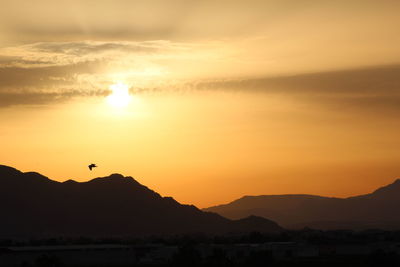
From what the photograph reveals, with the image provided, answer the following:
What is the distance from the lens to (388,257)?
147 m

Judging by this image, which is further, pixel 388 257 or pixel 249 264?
pixel 249 264

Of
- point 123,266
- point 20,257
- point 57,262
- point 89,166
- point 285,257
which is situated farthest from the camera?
point 285,257

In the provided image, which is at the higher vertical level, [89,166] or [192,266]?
[89,166]

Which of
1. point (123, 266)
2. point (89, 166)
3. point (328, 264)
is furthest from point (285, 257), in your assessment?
point (89, 166)

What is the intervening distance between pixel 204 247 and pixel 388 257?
58841 mm

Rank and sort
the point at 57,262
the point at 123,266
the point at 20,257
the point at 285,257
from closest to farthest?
the point at 57,262
the point at 123,266
the point at 20,257
the point at 285,257

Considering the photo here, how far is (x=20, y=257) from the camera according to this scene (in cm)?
18038

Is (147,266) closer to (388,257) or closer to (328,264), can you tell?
(328,264)

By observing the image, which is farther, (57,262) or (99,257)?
(99,257)

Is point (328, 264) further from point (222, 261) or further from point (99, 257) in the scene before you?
point (99, 257)

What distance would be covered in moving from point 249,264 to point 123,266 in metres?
26.1

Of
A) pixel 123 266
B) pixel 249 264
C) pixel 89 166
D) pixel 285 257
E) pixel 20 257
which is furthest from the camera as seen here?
pixel 285 257

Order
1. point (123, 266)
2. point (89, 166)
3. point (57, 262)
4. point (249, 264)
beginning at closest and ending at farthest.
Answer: point (89, 166) → point (57, 262) → point (249, 264) → point (123, 266)

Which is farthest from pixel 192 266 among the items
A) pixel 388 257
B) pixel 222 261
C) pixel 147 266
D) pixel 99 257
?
pixel 99 257
